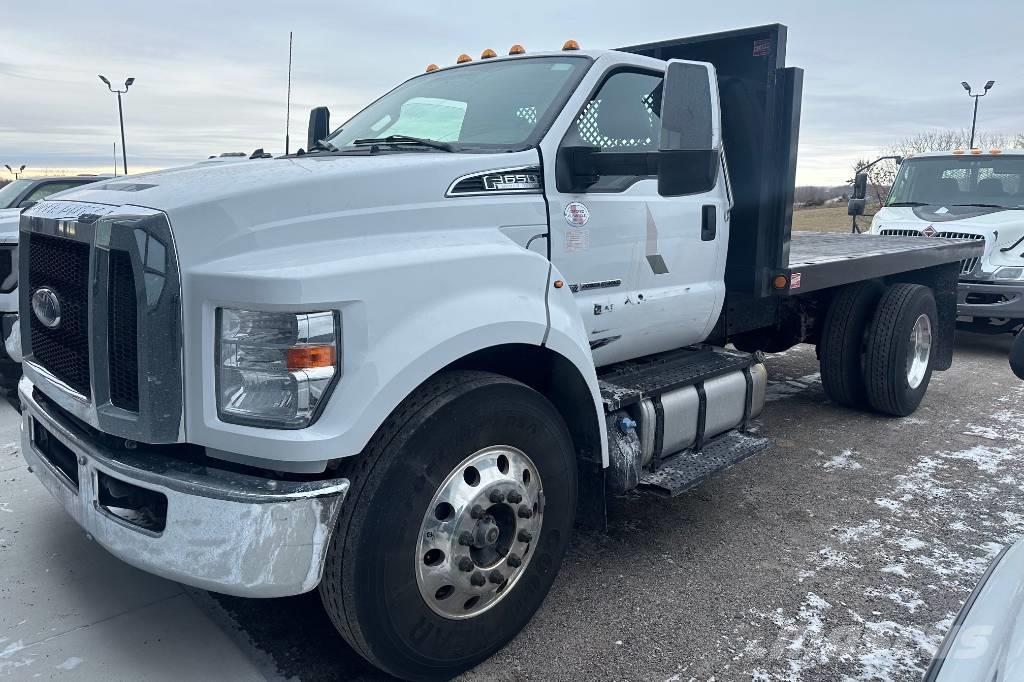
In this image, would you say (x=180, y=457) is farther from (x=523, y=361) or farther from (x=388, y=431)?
(x=523, y=361)

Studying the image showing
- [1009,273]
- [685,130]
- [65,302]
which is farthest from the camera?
[1009,273]

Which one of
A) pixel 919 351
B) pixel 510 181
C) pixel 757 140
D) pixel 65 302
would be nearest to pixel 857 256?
pixel 919 351

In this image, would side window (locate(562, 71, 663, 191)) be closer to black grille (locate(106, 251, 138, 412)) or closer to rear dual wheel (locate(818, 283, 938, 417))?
black grille (locate(106, 251, 138, 412))

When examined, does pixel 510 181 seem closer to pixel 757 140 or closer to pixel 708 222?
pixel 708 222

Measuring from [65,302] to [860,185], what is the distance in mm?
8576

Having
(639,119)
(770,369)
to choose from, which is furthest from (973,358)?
(639,119)

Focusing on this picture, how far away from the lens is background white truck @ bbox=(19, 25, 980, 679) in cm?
244

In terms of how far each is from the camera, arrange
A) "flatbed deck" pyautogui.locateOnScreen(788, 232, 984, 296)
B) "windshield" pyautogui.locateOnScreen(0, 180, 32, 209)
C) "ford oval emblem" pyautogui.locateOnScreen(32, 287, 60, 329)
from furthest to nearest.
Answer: "windshield" pyautogui.locateOnScreen(0, 180, 32, 209)
"flatbed deck" pyautogui.locateOnScreen(788, 232, 984, 296)
"ford oval emblem" pyautogui.locateOnScreen(32, 287, 60, 329)

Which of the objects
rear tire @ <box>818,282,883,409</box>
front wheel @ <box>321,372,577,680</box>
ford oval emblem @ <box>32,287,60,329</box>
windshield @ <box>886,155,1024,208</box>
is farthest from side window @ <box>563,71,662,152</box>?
windshield @ <box>886,155,1024,208</box>

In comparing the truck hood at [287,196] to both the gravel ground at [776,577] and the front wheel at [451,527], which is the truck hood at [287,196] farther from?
the gravel ground at [776,577]

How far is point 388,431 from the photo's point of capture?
2.60 meters

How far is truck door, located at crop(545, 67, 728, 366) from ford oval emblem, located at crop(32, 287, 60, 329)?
1.85m

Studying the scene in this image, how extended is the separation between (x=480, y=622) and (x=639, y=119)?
2402mm

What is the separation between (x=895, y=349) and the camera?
602 cm
